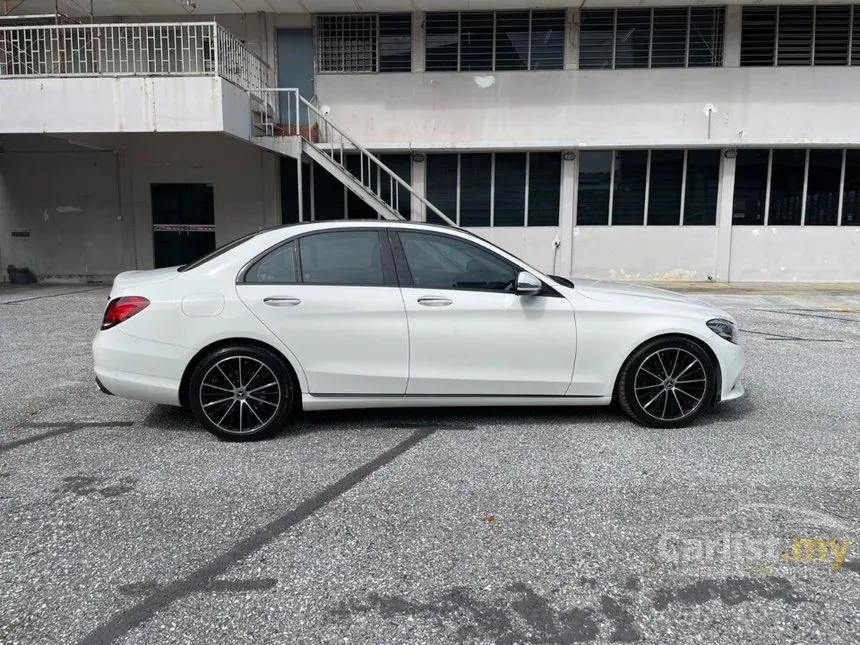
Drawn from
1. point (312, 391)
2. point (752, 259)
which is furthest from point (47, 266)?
point (752, 259)

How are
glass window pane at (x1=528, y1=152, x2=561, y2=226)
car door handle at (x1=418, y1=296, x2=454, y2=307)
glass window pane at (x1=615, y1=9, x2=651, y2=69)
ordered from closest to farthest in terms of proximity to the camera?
car door handle at (x1=418, y1=296, x2=454, y2=307)
glass window pane at (x1=615, y1=9, x2=651, y2=69)
glass window pane at (x1=528, y1=152, x2=561, y2=226)

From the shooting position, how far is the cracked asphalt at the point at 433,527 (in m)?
2.81

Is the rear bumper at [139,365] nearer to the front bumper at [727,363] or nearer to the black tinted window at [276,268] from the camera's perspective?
the black tinted window at [276,268]

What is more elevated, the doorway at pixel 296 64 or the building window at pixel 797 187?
the doorway at pixel 296 64

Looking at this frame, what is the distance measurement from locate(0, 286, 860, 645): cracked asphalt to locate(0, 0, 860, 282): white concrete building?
1139cm

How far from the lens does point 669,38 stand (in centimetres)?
1597

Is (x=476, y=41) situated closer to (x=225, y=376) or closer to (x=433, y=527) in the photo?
(x=225, y=376)

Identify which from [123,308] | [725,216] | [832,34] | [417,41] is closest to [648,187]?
[725,216]

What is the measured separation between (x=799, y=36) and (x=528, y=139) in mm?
6831

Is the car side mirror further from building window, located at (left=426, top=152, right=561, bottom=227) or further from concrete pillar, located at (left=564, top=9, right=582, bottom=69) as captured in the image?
concrete pillar, located at (left=564, top=9, right=582, bottom=69)

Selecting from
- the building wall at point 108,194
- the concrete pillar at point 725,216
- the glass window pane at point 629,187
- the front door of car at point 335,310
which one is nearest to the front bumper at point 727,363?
the front door of car at point 335,310

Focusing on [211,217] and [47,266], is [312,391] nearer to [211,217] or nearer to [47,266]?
[211,217]

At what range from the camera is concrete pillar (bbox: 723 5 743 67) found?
15.7 m

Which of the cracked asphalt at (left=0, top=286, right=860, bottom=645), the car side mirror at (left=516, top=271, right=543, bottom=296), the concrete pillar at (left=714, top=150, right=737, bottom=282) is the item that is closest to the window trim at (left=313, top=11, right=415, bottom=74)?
the concrete pillar at (left=714, top=150, right=737, bottom=282)
